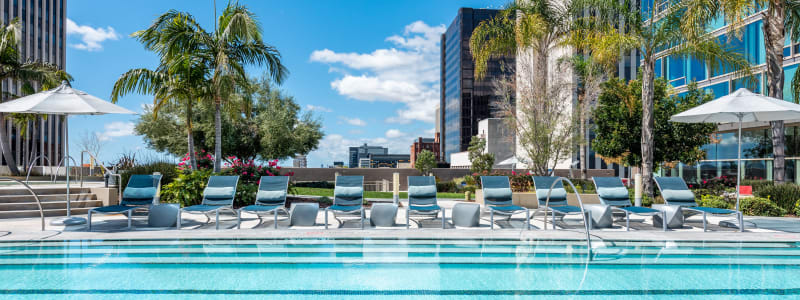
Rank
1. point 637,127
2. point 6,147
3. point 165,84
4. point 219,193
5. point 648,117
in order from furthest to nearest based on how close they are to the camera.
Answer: point 6,147 < point 637,127 < point 165,84 < point 648,117 < point 219,193

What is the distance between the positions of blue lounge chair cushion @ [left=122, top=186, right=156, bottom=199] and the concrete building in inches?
1563

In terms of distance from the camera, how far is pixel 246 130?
23.0 metres

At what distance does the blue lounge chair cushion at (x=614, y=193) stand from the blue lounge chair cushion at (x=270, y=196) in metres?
6.85

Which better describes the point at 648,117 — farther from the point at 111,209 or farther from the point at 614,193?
the point at 111,209

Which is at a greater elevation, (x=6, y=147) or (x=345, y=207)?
(x=6, y=147)

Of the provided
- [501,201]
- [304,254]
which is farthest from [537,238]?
[304,254]

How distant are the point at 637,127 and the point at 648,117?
4.02 m

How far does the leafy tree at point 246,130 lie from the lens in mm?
21797

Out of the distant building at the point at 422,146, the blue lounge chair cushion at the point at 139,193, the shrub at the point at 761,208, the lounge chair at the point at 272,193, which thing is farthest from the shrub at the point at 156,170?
the distant building at the point at 422,146

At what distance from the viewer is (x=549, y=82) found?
49.6ft

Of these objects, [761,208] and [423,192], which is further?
[761,208]

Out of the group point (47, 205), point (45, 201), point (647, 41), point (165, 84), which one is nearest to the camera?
point (47, 205)

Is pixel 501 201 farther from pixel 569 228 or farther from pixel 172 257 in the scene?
pixel 172 257

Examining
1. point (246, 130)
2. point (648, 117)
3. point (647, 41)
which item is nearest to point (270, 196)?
point (648, 117)
